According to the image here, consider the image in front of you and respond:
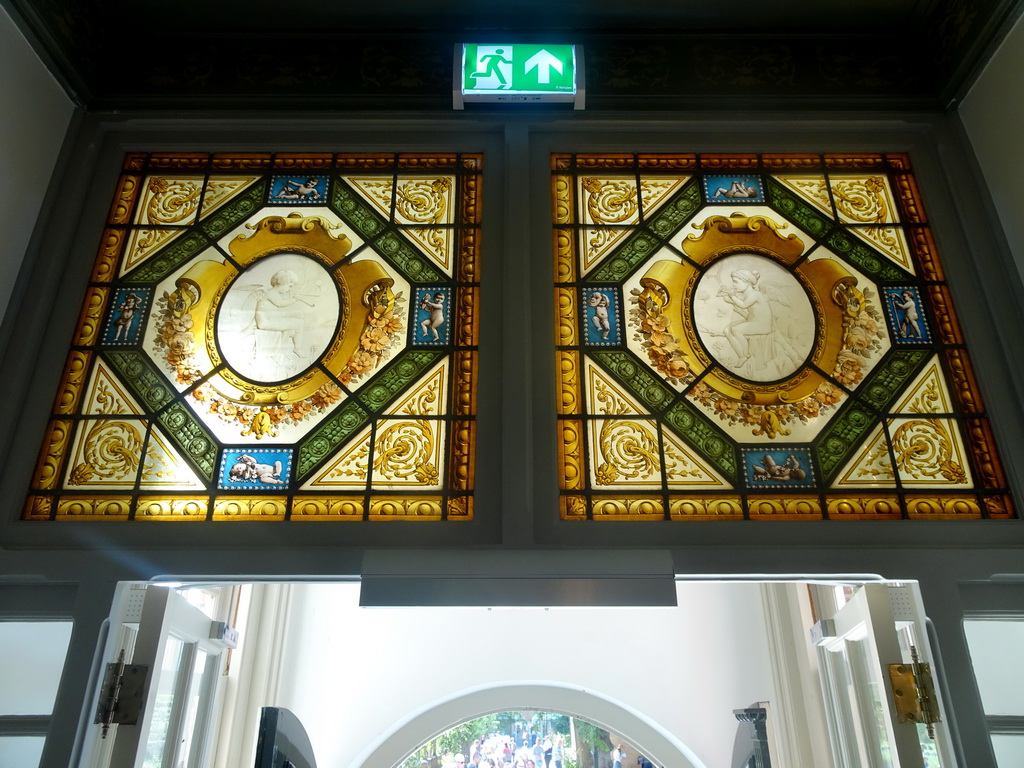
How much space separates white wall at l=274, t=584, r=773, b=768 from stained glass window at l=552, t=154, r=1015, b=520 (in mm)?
2181

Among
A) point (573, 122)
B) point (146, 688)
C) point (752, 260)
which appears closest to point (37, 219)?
point (146, 688)

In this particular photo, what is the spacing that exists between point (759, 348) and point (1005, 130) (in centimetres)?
110

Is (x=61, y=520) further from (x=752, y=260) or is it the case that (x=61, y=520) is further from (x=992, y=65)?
(x=992, y=65)

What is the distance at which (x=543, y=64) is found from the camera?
2844 millimetres

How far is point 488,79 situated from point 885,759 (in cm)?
249

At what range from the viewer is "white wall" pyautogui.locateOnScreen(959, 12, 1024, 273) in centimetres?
246

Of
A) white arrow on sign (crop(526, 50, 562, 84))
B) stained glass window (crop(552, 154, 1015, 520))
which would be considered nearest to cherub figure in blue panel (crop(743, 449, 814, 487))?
stained glass window (crop(552, 154, 1015, 520))

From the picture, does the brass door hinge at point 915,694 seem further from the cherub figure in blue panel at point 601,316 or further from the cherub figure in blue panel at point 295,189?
the cherub figure in blue panel at point 295,189

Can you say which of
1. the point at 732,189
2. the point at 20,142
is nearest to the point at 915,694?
the point at 732,189

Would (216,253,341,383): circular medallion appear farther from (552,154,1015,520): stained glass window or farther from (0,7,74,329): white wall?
(552,154,1015,520): stained glass window

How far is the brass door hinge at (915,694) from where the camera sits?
1917 millimetres

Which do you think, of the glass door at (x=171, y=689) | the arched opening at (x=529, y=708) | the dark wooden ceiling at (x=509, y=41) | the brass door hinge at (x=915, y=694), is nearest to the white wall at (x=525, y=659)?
the arched opening at (x=529, y=708)

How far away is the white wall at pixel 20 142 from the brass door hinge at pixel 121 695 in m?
1.18

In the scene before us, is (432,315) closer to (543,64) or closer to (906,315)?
(543,64)
